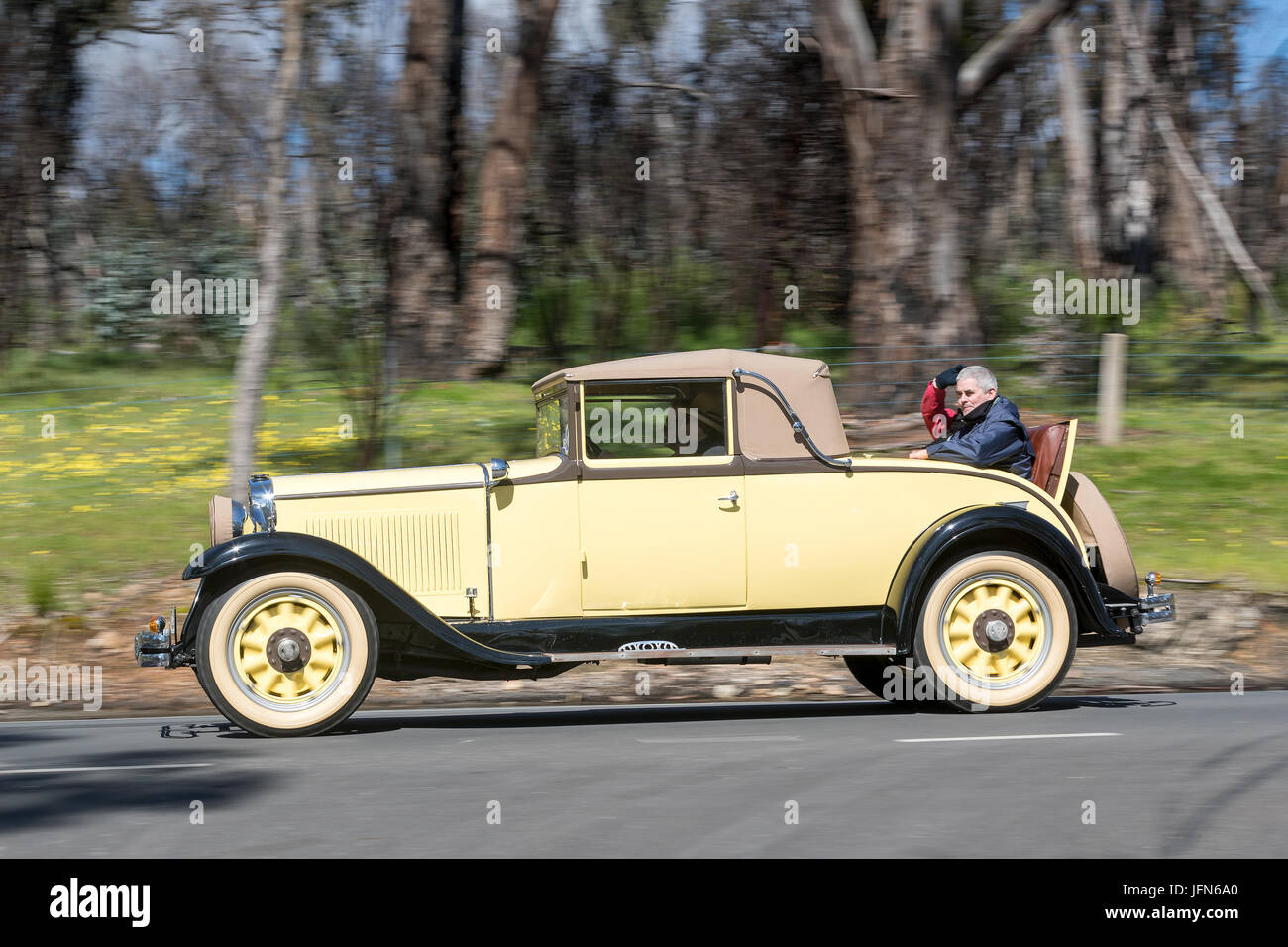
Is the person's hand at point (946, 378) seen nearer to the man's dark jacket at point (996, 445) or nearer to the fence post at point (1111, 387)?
the man's dark jacket at point (996, 445)

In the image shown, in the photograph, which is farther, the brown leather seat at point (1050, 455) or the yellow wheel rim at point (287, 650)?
the brown leather seat at point (1050, 455)

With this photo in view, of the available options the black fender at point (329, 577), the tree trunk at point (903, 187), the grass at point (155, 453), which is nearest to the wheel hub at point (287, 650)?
the black fender at point (329, 577)

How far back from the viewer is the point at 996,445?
8.77 metres

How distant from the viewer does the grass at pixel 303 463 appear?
12734 millimetres

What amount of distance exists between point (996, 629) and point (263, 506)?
399 cm

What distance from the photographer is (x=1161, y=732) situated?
7691 millimetres

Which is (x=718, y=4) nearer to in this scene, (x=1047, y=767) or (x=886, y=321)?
(x=886, y=321)

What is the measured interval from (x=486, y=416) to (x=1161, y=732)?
9.83 m

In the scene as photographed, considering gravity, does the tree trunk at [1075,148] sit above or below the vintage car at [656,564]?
above

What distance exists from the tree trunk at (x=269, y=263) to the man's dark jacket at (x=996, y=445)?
646 cm

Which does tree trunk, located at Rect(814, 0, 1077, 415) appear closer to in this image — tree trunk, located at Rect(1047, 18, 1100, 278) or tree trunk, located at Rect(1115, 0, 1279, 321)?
tree trunk, located at Rect(1115, 0, 1279, 321)

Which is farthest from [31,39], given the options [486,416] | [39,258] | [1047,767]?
[1047,767]

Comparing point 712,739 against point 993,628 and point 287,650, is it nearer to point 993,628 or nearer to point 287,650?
point 993,628

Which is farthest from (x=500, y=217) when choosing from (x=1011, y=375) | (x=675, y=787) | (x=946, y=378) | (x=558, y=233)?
(x=675, y=787)
